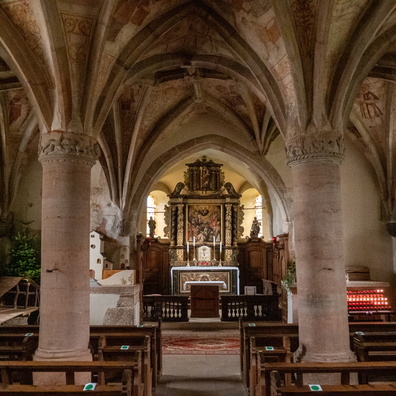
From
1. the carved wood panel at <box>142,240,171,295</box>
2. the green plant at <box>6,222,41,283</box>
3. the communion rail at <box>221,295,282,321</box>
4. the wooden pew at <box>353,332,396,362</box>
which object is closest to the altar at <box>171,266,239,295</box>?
the carved wood panel at <box>142,240,171,295</box>

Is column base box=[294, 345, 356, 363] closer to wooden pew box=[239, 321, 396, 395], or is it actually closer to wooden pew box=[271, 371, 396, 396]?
wooden pew box=[239, 321, 396, 395]

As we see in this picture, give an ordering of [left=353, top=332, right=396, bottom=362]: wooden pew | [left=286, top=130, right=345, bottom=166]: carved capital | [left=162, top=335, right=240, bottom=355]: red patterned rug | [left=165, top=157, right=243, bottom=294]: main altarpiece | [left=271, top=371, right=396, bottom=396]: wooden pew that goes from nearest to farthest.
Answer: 1. [left=271, top=371, right=396, bottom=396]: wooden pew
2. [left=353, top=332, right=396, bottom=362]: wooden pew
3. [left=286, top=130, right=345, bottom=166]: carved capital
4. [left=162, top=335, right=240, bottom=355]: red patterned rug
5. [left=165, top=157, right=243, bottom=294]: main altarpiece

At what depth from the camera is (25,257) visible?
570 inches

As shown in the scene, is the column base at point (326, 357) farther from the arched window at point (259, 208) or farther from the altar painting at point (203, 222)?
the arched window at point (259, 208)

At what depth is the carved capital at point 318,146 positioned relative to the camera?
789 cm

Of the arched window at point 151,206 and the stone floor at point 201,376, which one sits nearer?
the stone floor at point 201,376

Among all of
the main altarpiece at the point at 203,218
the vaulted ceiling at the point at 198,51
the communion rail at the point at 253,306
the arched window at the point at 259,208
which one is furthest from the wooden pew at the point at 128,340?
the arched window at the point at 259,208

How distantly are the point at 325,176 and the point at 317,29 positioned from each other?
2.52m

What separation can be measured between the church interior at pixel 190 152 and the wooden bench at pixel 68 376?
0.03 meters

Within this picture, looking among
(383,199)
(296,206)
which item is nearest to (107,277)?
(296,206)

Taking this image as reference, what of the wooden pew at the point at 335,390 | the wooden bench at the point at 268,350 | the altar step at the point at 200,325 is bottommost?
the altar step at the point at 200,325

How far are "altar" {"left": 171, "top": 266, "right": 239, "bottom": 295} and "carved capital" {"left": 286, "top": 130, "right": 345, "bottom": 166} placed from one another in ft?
43.0

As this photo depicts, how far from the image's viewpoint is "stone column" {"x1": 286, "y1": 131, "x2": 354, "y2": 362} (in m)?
7.47

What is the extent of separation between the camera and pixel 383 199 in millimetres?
15117
